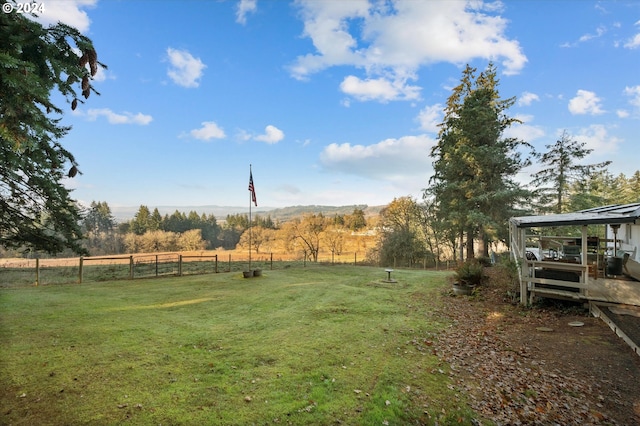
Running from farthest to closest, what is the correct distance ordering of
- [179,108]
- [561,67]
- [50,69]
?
[179,108], [561,67], [50,69]

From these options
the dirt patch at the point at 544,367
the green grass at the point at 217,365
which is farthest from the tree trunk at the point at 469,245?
the green grass at the point at 217,365

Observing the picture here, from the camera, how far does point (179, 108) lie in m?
19.6

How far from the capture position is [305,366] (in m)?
5.15

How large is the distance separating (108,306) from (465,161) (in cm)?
1974

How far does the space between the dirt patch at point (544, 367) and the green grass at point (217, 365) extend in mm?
599

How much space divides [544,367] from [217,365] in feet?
20.2

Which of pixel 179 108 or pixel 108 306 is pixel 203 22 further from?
pixel 108 306

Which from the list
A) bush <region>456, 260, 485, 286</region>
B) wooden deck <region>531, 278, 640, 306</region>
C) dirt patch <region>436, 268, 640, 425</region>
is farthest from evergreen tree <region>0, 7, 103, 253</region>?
bush <region>456, 260, 485, 286</region>

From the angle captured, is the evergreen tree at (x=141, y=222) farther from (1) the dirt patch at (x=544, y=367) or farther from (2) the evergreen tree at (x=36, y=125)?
(1) the dirt patch at (x=544, y=367)

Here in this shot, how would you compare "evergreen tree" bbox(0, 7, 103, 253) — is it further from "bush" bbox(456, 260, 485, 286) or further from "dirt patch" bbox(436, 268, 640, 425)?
"bush" bbox(456, 260, 485, 286)

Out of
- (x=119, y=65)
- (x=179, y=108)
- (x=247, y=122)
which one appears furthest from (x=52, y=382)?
(x=247, y=122)

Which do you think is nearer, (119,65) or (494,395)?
(494,395)

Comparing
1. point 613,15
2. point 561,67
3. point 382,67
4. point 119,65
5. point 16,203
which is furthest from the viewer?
point 382,67

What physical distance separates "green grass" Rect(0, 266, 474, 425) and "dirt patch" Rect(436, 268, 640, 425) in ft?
1.97
